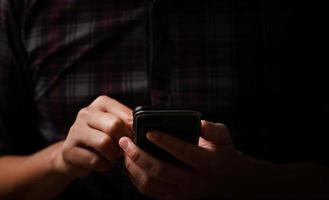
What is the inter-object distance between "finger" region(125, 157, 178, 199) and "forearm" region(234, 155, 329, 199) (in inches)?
6.1

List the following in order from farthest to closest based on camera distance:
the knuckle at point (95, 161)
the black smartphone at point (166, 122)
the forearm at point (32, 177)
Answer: the forearm at point (32, 177) < the knuckle at point (95, 161) < the black smartphone at point (166, 122)

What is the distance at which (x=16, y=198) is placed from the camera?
89cm

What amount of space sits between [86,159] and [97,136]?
0.19ft

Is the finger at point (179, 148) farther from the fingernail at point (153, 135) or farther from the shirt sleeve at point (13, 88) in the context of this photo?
the shirt sleeve at point (13, 88)

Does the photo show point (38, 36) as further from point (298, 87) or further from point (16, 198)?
point (298, 87)

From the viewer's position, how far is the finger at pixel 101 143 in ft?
2.22

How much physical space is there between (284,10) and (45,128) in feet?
1.66

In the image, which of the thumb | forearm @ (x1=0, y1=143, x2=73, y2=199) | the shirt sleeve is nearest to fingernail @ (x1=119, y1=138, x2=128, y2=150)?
the thumb

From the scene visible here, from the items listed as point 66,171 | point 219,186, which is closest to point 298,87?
point 219,186

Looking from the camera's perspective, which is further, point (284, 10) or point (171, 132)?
point (284, 10)

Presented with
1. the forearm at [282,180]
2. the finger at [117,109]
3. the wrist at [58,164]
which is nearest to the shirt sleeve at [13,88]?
the wrist at [58,164]

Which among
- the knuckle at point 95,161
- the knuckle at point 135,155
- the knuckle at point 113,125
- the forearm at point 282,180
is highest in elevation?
the knuckle at point 113,125

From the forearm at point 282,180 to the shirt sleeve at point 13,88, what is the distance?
1.43 ft

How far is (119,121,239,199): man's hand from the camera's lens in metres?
0.64
